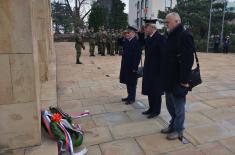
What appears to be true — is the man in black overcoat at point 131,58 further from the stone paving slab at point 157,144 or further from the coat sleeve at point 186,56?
the coat sleeve at point 186,56

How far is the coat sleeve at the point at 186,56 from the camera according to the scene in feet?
11.3

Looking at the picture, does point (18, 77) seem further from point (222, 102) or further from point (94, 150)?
point (222, 102)

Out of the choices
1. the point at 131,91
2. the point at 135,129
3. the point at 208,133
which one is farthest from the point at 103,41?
the point at 208,133

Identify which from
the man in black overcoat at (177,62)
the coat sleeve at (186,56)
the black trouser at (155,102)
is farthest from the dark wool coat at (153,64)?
the coat sleeve at (186,56)

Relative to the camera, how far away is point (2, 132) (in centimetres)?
323

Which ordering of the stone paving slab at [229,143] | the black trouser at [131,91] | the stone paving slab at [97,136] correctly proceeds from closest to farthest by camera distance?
the stone paving slab at [229,143] < the stone paving slab at [97,136] < the black trouser at [131,91]

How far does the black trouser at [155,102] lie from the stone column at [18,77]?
216 centimetres

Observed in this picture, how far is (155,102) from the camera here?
15.9ft

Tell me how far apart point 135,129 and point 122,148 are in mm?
700

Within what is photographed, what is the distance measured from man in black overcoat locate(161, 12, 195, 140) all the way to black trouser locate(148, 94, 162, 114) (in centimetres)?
90

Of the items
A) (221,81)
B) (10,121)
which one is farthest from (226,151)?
(221,81)

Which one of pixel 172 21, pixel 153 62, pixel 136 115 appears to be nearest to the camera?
pixel 172 21

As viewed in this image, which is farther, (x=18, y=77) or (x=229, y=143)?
(x=229, y=143)

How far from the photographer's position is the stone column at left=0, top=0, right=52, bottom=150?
2988 mm
